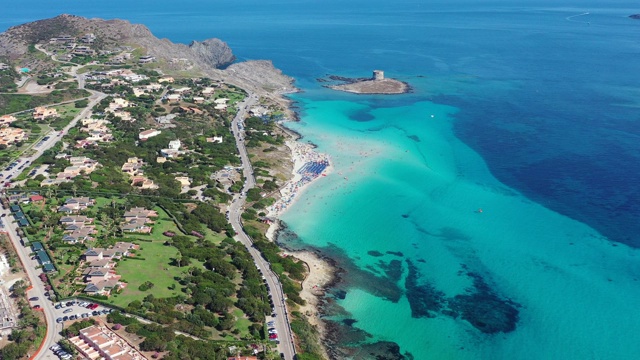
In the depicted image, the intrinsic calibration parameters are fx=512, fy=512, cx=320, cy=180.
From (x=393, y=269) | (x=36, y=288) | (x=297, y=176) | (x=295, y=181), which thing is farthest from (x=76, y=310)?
(x=297, y=176)

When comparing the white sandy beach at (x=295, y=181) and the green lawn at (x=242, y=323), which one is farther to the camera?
the white sandy beach at (x=295, y=181)

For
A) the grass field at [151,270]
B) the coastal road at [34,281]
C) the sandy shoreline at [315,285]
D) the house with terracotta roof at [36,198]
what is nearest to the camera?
the coastal road at [34,281]

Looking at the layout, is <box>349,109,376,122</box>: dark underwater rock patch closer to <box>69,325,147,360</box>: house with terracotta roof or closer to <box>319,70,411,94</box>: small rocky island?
<box>319,70,411,94</box>: small rocky island

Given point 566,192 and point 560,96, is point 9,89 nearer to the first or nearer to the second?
point 566,192

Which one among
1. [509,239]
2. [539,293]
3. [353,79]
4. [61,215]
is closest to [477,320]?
[539,293]

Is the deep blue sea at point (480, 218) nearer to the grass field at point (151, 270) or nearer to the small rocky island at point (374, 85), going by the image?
the small rocky island at point (374, 85)

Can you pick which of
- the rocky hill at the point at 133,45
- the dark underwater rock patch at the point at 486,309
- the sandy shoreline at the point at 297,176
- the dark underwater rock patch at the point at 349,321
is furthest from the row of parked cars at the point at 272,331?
the rocky hill at the point at 133,45
